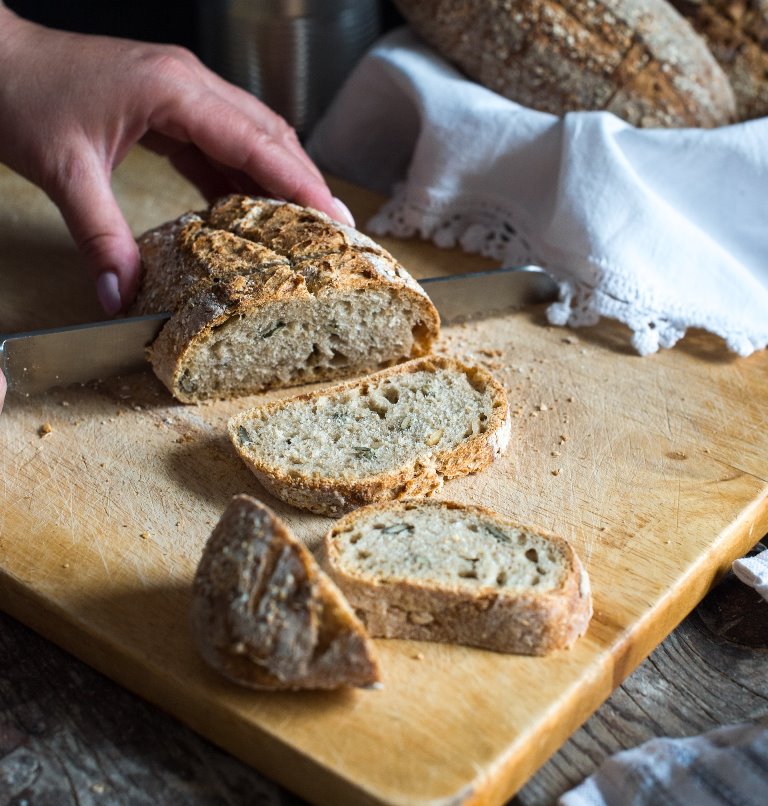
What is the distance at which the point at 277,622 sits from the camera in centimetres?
201

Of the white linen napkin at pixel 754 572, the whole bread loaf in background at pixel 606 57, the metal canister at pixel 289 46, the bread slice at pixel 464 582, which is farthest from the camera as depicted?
the metal canister at pixel 289 46

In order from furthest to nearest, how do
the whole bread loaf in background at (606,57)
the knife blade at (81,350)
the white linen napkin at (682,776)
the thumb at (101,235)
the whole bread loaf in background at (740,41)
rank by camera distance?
the whole bread loaf in background at (740,41) < the whole bread loaf in background at (606,57) < the thumb at (101,235) < the knife blade at (81,350) < the white linen napkin at (682,776)

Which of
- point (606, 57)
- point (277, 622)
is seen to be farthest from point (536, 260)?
point (277, 622)

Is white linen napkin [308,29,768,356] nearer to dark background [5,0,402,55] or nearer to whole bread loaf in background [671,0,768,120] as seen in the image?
whole bread loaf in background [671,0,768,120]

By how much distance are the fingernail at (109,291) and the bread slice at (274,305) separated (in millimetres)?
87

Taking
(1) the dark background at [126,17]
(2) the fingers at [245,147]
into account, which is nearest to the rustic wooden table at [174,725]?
(2) the fingers at [245,147]

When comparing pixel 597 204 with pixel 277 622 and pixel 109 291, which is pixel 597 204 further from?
pixel 277 622

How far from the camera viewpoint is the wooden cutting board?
204cm

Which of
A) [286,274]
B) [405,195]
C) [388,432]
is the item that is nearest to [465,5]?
[405,195]

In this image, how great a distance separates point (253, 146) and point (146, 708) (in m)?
2.12

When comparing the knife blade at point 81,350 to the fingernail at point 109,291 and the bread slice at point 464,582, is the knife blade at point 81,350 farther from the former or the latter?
the bread slice at point 464,582

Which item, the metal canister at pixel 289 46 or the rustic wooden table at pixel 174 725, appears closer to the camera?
the rustic wooden table at pixel 174 725

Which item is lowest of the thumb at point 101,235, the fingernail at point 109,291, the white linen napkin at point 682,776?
the fingernail at point 109,291

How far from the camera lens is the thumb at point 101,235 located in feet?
11.2
